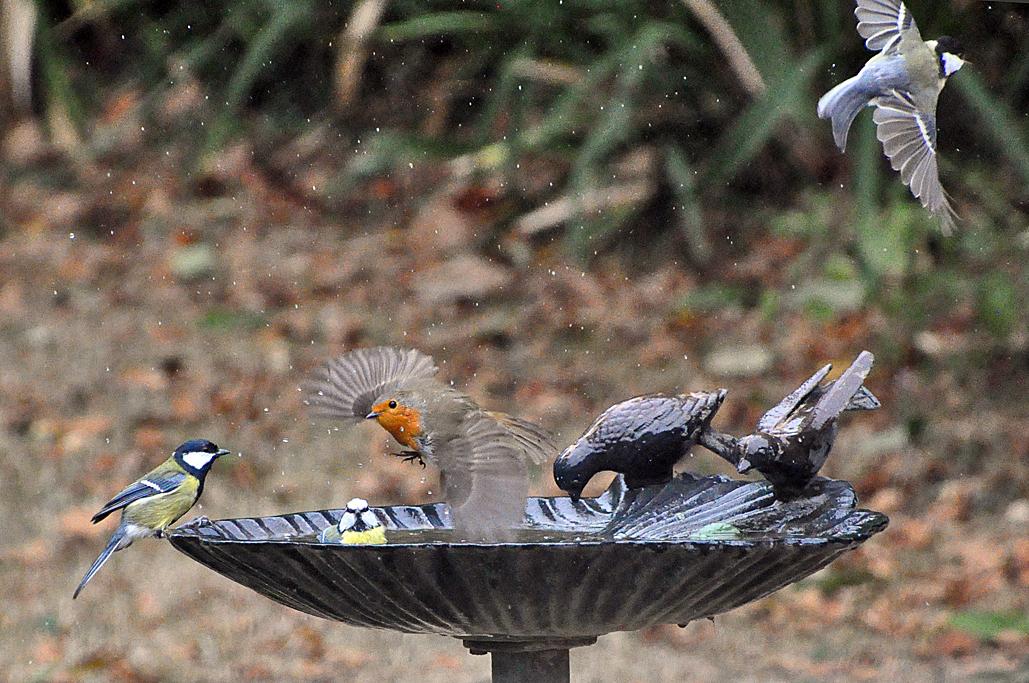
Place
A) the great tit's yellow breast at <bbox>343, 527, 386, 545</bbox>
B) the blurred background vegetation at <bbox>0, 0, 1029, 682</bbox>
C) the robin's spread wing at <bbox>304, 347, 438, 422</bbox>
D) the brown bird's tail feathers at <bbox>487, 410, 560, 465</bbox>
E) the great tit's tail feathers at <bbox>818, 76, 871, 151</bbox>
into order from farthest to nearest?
1. the blurred background vegetation at <bbox>0, 0, 1029, 682</bbox>
2. the robin's spread wing at <bbox>304, 347, 438, 422</bbox>
3. the brown bird's tail feathers at <bbox>487, 410, 560, 465</bbox>
4. the great tit's yellow breast at <bbox>343, 527, 386, 545</bbox>
5. the great tit's tail feathers at <bbox>818, 76, 871, 151</bbox>

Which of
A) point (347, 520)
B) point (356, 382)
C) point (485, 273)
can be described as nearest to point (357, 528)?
point (347, 520)

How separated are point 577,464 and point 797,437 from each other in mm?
316

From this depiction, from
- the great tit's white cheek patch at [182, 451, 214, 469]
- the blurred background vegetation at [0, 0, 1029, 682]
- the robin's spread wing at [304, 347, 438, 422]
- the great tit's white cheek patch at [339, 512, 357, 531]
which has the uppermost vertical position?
the blurred background vegetation at [0, 0, 1029, 682]

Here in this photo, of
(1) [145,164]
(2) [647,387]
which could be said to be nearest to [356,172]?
(1) [145,164]

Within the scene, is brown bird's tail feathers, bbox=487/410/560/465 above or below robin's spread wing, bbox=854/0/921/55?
below

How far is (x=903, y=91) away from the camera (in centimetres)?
187

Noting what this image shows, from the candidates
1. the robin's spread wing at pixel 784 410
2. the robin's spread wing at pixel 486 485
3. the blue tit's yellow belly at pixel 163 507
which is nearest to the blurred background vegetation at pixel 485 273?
the blue tit's yellow belly at pixel 163 507

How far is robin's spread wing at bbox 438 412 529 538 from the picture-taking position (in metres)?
2.00

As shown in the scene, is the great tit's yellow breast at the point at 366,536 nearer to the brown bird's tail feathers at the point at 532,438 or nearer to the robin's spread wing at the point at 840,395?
the brown bird's tail feathers at the point at 532,438

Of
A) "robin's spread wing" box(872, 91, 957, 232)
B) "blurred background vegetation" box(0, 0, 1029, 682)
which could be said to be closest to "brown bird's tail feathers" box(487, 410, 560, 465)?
"robin's spread wing" box(872, 91, 957, 232)

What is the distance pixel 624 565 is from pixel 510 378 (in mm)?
3915

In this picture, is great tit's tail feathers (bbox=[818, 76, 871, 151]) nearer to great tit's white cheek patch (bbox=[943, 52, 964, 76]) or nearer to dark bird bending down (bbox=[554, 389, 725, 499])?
great tit's white cheek patch (bbox=[943, 52, 964, 76])

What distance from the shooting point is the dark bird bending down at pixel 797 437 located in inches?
83.2

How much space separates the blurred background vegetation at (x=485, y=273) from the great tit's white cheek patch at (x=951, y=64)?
2507 mm
